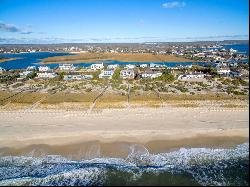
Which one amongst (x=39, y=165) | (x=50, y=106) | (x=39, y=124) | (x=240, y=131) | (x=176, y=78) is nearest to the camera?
(x=39, y=165)

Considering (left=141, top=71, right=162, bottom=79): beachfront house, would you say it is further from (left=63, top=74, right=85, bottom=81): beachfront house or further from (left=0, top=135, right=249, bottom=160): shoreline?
(left=0, top=135, right=249, bottom=160): shoreline

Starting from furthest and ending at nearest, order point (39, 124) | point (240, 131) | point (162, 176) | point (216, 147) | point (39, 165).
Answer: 1. point (39, 124)
2. point (240, 131)
3. point (216, 147)
4. point (39, 165)
5. point (162, 176)

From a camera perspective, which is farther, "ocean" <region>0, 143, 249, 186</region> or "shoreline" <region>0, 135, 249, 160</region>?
"shoreline" <region>0, 135, 249, 160</region>

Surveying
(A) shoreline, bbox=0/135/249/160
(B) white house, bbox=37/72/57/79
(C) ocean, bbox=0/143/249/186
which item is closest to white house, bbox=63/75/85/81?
(B) white house, bbox=37/72/57/79

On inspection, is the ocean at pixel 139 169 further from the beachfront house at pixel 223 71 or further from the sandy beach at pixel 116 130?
the beachfront house at pixel 223 71

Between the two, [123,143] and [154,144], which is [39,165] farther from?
[154,144]

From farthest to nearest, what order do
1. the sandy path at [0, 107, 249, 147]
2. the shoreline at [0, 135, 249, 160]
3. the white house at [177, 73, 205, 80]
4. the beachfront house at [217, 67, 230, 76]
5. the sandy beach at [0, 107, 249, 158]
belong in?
1. the beachfront house at [217, 67, 230, 76]
2. the white house at [177, 73, 205, 80]
3. the sandy path at [0, 107, 249, 147]
4. the sandy beach at [0, 107, 249, 158]
5. the shoreline at [0, 135, 249, 160]

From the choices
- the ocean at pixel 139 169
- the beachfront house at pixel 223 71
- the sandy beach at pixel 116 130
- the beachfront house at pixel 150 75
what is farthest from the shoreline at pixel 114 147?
the beachfront house at pixel 223 71

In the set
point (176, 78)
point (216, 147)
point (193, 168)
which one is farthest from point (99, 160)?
point (176, 78)
